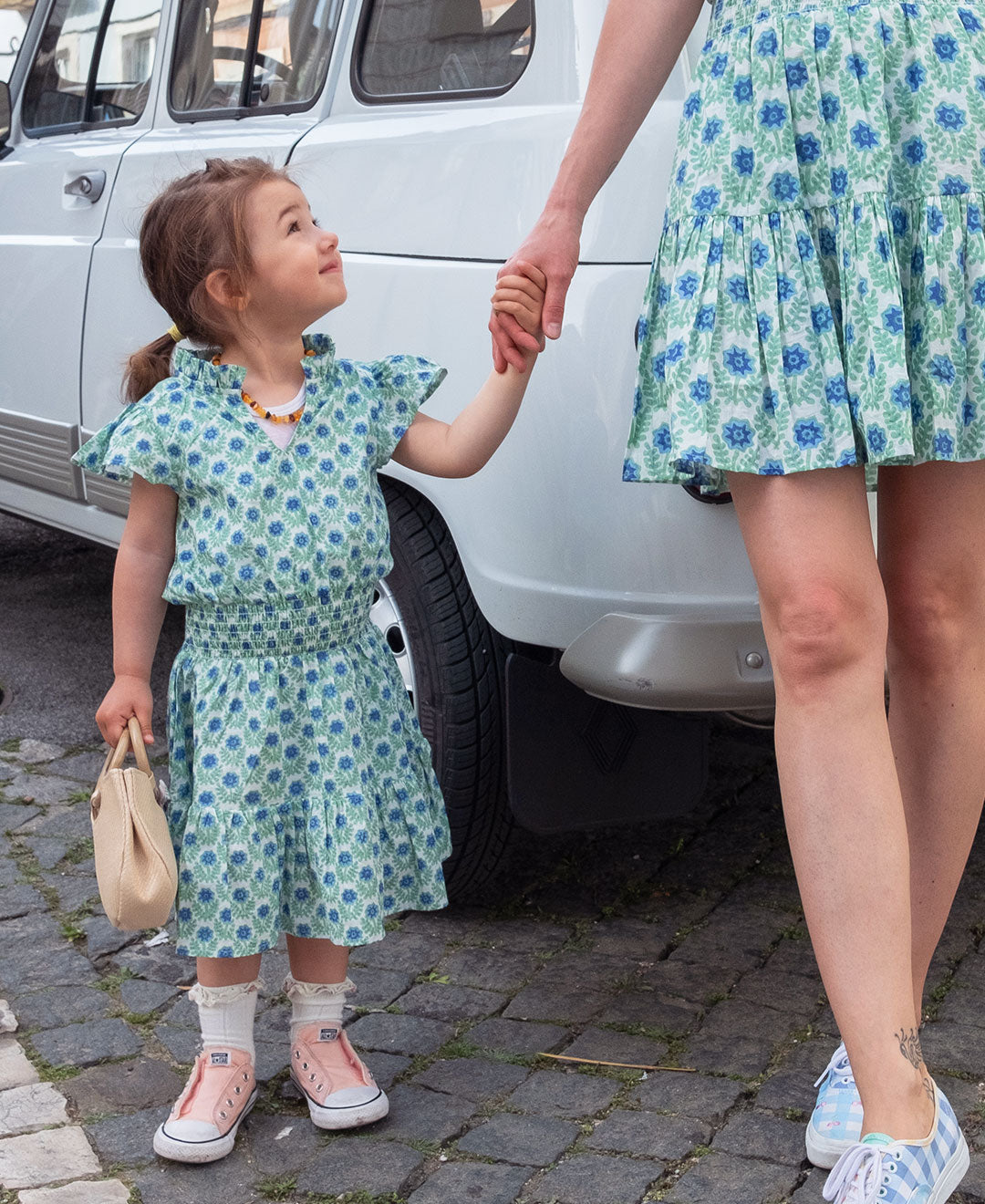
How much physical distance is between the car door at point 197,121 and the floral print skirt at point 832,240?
1288 mm

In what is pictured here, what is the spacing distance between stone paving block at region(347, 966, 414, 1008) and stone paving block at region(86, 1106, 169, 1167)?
44cm

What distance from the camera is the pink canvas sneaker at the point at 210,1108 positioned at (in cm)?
218

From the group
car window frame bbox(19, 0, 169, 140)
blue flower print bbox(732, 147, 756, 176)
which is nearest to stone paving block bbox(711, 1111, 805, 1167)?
blue flower print bbox(732, 147, 756, 176)

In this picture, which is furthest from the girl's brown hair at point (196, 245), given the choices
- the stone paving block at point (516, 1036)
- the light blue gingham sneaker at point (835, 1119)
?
the light blue gingham sneaker at point (835, 1119)

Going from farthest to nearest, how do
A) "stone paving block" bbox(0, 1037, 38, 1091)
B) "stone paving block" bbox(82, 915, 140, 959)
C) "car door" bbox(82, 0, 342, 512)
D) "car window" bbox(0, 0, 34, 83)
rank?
"car window" bbox(0, 0, 34, 83) < "car door" bbox(82, 0, 342, 512) < "stone paving block" bbox(82, 915, 140, 959) < "stone paving block" bbox(0, 1037, 38, 1091)

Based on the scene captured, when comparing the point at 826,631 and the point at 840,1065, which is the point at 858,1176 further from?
the point at 826,631

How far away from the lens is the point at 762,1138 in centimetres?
218

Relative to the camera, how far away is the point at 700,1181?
208cm

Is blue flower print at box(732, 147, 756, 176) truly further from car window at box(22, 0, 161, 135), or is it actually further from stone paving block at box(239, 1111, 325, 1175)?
car window at box(22, 0, 161, 135)

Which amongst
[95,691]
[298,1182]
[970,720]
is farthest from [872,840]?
[95,691]

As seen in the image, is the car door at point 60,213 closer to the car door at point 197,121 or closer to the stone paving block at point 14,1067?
the car door at point 197,121

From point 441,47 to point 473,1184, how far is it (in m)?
1.86

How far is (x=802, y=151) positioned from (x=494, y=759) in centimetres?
131

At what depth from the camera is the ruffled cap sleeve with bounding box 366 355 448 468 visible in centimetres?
231
